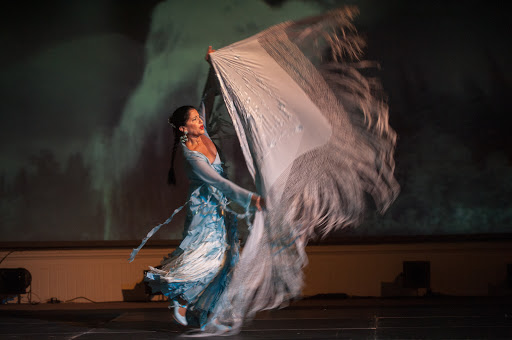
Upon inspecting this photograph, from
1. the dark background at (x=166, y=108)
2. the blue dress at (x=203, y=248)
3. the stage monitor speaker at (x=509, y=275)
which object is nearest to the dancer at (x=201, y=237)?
the blue dress at (x=203, y=248)

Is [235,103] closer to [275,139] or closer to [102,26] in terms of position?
[275,139]

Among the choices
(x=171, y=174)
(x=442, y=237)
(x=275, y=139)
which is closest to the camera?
(x=275, y=139)

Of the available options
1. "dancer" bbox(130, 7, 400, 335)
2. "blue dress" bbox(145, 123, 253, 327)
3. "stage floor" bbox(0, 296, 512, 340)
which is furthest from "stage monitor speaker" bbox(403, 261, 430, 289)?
"blue dress" bbox(145, 123, 253, 327)

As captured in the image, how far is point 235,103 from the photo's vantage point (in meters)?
2.82

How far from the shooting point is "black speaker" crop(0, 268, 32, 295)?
4.46 m

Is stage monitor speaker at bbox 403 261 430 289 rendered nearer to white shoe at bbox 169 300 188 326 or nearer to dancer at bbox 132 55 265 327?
dancer at bbox 132 55 265 327

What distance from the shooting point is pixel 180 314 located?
2855mm

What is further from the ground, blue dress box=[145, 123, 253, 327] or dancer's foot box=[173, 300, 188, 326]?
blue dress box=[145, 123, 253, 327]

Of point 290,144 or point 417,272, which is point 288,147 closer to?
point 290,144

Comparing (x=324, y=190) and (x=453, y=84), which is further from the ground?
(x=453, y=84)

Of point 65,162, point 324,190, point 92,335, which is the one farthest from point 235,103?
point 65,162

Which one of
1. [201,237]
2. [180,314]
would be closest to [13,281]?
[180,314]

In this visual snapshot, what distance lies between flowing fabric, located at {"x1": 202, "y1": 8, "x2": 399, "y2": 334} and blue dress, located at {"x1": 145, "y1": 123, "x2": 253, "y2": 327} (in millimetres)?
108

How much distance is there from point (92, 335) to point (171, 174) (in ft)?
2.90
